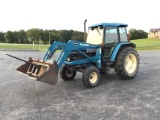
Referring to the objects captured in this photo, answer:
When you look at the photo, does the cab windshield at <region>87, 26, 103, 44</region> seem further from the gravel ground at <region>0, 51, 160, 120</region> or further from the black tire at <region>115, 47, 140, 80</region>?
the gravel ground at <region>0, 51, 160, 120</region>

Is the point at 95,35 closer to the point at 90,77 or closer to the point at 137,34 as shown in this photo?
the point at 90,77

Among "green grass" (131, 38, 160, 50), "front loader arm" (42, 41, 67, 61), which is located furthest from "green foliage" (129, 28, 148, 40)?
"front loader arm" (42, 41, 67, 61)

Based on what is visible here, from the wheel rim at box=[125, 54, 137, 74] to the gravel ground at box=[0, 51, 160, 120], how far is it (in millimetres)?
506

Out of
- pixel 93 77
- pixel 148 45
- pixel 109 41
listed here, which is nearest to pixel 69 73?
pixel 93 77

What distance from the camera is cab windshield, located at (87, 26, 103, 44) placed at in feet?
24.4

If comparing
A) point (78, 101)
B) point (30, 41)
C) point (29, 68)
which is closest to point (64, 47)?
point (29, 68)

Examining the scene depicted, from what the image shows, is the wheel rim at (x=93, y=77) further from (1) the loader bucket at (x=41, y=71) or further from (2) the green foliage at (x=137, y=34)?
(2) the green foliage at (x=137, y=34)

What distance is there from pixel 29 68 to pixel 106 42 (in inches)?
108

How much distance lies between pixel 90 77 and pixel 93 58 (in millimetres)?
750

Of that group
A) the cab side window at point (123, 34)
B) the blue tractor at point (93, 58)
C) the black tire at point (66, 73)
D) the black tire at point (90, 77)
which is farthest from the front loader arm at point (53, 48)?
the cab side window at point (123, 34)

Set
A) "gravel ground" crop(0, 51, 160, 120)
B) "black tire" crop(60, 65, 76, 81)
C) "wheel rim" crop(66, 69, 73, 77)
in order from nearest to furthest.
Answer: "gravel ground" crop(0, 51, 160, 120)
"black tire" crop(60, 65, 76, 81)
"wheel rim" crop(66, 69, 73, 77)

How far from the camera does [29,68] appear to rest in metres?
6.63

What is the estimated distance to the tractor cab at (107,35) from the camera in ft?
24.1

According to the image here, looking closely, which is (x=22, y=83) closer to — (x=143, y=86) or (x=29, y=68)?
(x=29, y=68)
